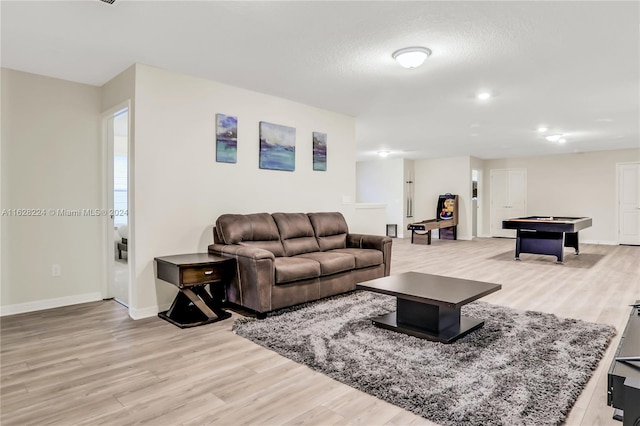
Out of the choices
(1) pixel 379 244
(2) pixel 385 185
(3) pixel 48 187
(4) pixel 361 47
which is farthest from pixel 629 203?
(3) pixel 48 187

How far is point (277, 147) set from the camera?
481cm

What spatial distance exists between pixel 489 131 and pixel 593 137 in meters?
2.48

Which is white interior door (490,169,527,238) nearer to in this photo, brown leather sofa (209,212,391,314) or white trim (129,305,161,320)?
brown leather sofa (209,212,391,314)

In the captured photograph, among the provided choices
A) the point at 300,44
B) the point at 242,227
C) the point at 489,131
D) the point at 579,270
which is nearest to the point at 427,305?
the point at 242,227

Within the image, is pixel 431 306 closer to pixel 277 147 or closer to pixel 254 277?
pixel 254 277

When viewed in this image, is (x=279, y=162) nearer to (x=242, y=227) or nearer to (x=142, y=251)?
(x=242, y=227)

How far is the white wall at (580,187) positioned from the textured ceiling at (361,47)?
5.07 m

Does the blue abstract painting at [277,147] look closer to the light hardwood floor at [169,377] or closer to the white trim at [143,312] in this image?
the white trim at [143,312]

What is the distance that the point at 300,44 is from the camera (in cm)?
324

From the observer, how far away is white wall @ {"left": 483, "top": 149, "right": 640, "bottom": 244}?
9750mm

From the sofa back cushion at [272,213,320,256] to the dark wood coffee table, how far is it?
131 centimetres

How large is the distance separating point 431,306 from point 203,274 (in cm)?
202

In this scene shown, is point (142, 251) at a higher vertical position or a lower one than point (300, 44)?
lower

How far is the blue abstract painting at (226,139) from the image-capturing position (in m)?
4.23
